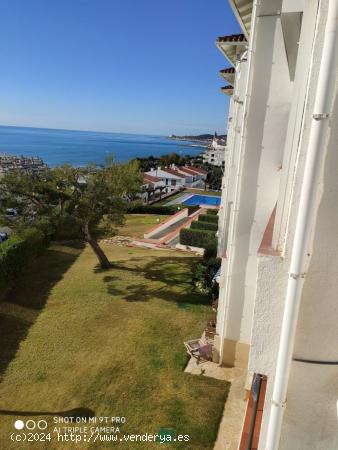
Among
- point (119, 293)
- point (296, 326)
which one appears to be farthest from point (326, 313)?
point (119, 293)

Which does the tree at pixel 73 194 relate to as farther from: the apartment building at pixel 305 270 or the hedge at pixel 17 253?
the apartment building at pixel 305 270

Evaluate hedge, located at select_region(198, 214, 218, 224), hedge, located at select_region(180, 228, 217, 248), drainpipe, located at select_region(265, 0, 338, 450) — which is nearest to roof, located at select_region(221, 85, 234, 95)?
hedge, located at select_region(180, 228, 217, 248)

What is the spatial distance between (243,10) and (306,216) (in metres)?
7.62

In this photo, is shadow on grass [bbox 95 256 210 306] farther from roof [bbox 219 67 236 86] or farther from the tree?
roof [bbox 219 67 236 86]

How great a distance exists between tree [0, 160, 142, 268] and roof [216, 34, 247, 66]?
9.27 metres

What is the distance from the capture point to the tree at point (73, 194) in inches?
663

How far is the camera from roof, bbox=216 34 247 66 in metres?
10.8

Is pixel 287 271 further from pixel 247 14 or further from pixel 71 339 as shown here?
pixel 71 339

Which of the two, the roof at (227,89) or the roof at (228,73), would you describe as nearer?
the roof at (228,73)

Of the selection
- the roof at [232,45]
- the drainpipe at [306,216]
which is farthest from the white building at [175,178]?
the drainpipe at [306,216]

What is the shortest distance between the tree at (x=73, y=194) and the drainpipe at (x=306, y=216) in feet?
53.3

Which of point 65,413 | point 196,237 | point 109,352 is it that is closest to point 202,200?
point 196,237

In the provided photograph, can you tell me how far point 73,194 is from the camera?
1794 centimetres

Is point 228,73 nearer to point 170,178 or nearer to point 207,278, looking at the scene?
point 207,278
